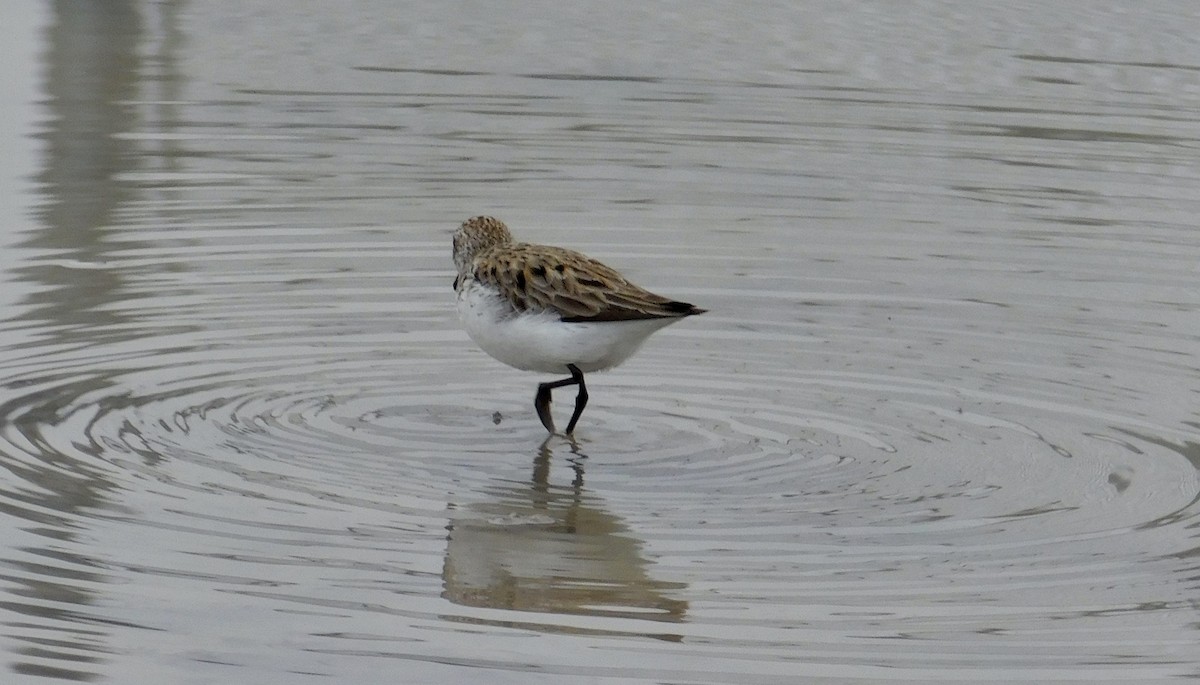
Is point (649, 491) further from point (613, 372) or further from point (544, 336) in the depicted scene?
point (613, 372)

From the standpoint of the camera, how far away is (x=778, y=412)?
29.9ft

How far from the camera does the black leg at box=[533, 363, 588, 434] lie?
884 cm

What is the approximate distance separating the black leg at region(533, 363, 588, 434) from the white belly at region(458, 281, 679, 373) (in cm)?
5

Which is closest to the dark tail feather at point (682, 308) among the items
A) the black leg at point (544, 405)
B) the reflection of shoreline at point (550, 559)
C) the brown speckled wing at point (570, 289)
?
the brown speckled wing at point (570, 289)

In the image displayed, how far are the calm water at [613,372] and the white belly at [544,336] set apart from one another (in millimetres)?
361

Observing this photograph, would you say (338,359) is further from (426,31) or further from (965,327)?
(426,31)

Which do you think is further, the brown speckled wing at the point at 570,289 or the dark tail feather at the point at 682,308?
the brown speckled wing at the point at 570,289

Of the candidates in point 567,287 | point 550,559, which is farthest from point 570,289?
point 550,559

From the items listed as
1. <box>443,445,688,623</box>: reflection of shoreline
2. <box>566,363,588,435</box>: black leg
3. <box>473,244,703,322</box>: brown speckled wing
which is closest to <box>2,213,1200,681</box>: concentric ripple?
<box>443,445,688,623</box>: reflection of shoreline

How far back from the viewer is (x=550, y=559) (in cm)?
726

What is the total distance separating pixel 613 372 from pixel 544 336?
4.71ft

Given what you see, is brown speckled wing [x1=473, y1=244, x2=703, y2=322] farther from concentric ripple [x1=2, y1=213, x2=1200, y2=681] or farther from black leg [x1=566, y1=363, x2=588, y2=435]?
concentric ripple [x1=2, y1=213, x2=1200, y2=681]

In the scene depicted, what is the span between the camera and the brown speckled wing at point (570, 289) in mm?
8328

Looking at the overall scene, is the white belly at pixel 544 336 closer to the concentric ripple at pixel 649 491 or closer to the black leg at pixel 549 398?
the black leg at pixel 549 398
